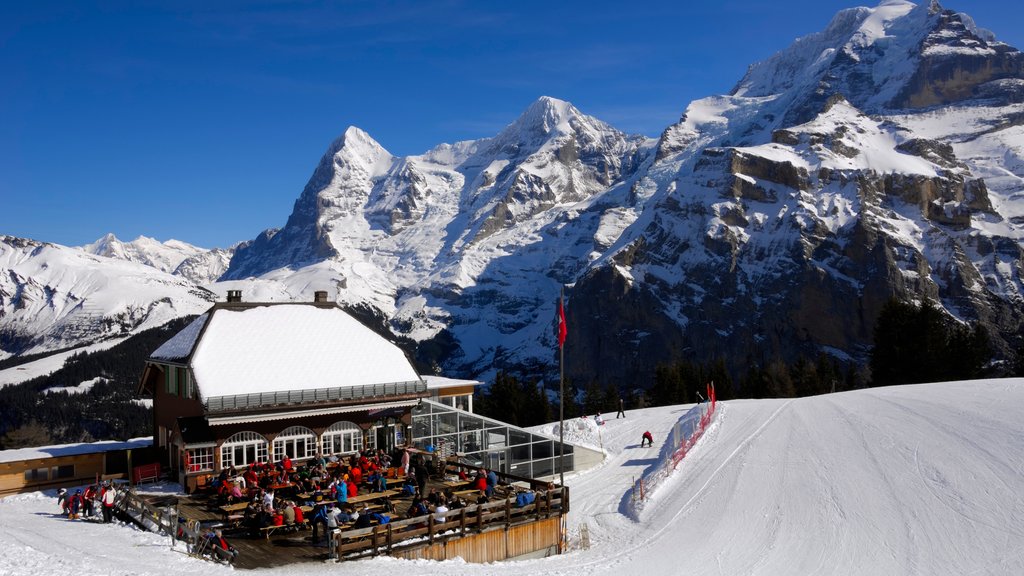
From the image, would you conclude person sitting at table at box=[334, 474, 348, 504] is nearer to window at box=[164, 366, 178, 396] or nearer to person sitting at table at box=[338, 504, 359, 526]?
person sitting at table at box=[338, 504, 359, 526]

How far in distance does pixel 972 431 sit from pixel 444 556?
25.5m

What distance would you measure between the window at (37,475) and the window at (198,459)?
8236 mm

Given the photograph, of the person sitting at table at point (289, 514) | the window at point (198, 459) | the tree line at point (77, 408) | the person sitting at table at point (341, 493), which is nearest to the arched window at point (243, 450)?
the window at point (198, 459)

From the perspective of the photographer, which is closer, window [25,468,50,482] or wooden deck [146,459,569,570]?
wooden deck [146,459,569,570]

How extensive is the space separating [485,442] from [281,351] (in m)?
13.8

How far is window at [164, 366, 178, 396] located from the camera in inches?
1442

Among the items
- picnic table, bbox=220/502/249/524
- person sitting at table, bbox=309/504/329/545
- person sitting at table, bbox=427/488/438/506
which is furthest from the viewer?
person sitting at table, bbox=427/488/438/506

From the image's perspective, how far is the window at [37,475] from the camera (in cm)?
3462

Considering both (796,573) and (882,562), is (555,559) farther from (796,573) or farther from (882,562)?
(882,562)

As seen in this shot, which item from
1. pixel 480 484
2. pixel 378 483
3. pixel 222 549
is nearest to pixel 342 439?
pixel 378 483

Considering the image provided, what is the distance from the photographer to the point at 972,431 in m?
34.9

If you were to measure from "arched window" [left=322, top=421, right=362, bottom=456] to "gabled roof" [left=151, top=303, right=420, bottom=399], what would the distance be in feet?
6.65

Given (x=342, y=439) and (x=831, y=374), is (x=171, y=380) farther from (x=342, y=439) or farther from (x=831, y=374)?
(x=831, y=374)

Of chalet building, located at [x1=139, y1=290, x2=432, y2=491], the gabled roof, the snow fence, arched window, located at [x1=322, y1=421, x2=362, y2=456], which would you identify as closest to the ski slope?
the snow fence
